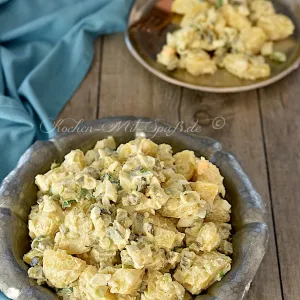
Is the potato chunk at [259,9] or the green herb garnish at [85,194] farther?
the potato chunk at [259,9]

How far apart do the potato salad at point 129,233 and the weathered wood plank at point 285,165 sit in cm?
29

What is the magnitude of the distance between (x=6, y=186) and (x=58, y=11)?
0.94m

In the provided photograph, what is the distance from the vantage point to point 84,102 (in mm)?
1938

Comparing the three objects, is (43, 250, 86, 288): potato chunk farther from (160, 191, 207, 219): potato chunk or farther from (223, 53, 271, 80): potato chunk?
(223, 53, 271, 80): potato chunk

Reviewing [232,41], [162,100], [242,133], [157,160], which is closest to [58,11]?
[162,100]

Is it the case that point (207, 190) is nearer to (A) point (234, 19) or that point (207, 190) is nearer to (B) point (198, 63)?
(B) point (198, 63)

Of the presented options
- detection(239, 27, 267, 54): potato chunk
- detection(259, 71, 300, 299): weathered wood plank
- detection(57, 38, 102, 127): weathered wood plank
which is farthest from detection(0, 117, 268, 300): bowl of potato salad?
detection(239, 27, 267, 54): potato chunk

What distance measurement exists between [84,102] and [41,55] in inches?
10.8

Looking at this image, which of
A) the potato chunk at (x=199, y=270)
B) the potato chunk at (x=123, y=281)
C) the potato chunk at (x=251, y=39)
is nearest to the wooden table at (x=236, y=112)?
the potato chunk at (x=251, y=39)

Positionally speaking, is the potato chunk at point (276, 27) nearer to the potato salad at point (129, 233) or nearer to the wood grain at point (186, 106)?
the wood grain at point (186, 106)

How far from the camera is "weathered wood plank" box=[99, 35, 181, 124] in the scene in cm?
192

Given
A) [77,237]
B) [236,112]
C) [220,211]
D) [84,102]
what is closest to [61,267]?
[77,237]

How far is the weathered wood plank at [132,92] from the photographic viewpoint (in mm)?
1920

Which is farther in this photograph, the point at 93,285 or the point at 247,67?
the point at 247,67
